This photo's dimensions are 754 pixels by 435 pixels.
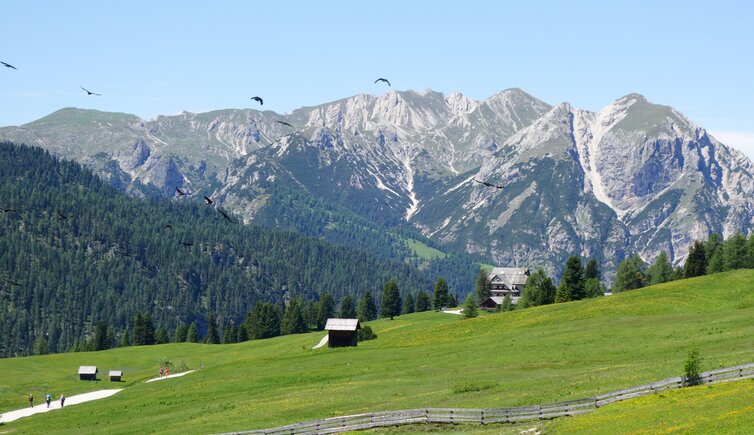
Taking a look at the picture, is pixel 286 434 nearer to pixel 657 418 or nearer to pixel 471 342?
pixel 657 418

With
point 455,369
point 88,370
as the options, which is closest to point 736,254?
point 455,369

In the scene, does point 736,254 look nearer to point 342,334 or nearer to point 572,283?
point 572,283

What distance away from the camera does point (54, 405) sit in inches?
4350

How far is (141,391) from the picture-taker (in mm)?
110000

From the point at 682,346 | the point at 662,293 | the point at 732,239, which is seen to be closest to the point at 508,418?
the point at 682,346

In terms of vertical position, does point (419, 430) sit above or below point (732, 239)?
below

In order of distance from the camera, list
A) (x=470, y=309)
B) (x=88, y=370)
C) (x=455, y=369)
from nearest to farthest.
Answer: (x=455, y=369) → (x=88, y=370) → (x=470, y=309)

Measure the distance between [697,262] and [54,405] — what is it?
359 feet

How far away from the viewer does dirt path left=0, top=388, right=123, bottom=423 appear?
331 feet

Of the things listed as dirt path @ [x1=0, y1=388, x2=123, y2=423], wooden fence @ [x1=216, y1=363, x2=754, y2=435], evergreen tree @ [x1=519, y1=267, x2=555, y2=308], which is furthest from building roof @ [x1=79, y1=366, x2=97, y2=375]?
wooden fence @ [x1=216, y1=363, x2=754, y2=435]

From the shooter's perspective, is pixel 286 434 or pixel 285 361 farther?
pixel 285 361

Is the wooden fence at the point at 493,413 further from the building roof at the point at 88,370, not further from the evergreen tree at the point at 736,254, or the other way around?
the evergreen tree at the point at 736,254

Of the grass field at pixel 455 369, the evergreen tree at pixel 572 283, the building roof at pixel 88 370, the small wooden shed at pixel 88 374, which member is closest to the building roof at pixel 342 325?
the grass field at pixel 455 369

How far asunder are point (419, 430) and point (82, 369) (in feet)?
299
